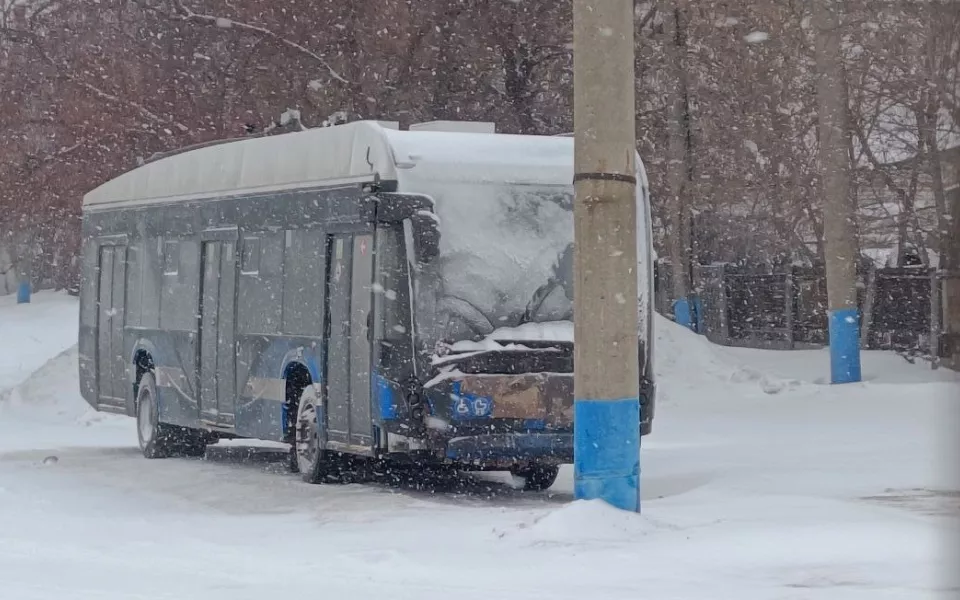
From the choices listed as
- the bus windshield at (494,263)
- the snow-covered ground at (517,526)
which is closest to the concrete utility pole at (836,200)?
the snow-covered ground at (517,526)

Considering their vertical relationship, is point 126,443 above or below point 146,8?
below

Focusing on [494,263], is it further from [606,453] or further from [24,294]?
[24,294]

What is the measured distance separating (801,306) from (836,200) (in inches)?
416

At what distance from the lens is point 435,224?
13320 millimetres

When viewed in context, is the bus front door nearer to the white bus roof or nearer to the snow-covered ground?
the snow-covered ground

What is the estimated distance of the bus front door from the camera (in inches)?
546

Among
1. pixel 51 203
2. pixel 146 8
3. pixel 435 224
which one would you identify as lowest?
pixel 435 224

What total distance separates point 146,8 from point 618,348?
2229 cm

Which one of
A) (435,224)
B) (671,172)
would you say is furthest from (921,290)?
(435,224)

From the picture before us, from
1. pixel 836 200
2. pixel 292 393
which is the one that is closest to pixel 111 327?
pixel 292 393

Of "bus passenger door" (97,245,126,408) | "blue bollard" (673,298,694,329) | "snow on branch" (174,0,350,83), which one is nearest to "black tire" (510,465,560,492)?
"bus passenger door" (97,245,126,408)

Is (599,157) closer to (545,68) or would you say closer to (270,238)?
(270,238)

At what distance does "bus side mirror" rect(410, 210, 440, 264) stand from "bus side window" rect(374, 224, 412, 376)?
206 mm

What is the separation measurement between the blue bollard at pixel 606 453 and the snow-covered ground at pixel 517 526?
28 centimetres
